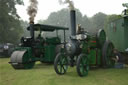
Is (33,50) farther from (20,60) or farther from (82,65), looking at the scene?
(82,65)

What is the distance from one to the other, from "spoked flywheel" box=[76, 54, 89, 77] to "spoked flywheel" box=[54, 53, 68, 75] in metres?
0.81

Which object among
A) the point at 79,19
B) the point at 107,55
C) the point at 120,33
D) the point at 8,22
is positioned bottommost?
the point at 107,55

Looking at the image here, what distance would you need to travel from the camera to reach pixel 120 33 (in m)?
9.34

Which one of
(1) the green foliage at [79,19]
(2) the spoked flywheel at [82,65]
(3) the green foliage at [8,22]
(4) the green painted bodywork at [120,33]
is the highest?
(1) the green foliage at [79,19]

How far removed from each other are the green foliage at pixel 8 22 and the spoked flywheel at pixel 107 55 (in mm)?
16277

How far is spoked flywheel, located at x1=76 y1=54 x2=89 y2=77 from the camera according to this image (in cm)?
649

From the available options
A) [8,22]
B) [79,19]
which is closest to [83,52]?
[8,22]

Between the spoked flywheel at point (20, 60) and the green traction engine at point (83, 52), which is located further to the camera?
the spoked flywheel at point (20, 60)

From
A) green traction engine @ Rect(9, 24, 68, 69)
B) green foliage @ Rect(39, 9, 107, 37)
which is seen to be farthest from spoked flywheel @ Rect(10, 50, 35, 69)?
green foliage @ Rect(39, 9, 107, 37)

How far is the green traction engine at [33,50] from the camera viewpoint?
8.67 m

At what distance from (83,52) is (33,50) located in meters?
3.29

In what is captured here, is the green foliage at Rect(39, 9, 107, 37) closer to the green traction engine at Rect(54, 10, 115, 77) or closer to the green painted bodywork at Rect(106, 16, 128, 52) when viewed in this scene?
the green painted bodywork at Rect(106, 16, 128, 52)

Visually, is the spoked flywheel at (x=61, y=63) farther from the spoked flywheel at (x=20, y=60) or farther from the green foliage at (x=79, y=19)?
the green foliage at (x=79, y=19)

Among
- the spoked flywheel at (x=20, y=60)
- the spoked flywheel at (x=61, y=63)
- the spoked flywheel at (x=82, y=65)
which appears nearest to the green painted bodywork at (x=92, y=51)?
the spoked flywheel at (x=82, y=65)
